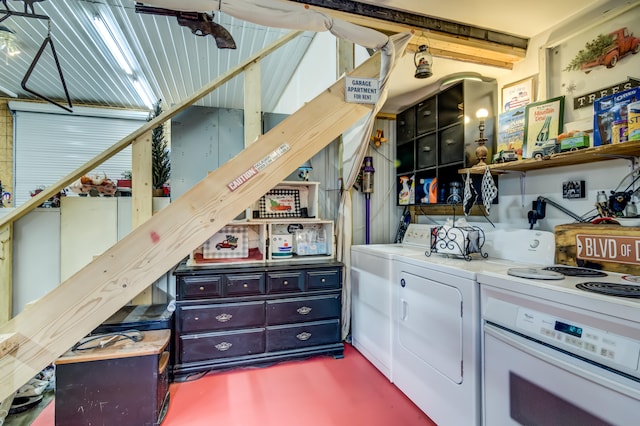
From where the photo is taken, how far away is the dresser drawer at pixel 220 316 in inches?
94.4

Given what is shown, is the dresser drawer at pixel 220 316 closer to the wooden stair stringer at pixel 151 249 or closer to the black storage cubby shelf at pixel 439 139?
the wooden stair stringer at pixel 151 249

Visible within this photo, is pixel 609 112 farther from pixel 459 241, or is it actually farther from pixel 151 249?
pixel 151 249

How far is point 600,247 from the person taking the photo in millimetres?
1533

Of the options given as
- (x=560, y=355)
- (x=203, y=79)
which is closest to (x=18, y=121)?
(x=203, y=79)

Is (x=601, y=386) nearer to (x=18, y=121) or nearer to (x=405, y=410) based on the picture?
(x=405, y=410)

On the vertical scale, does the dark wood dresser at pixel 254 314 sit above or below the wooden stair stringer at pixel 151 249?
below

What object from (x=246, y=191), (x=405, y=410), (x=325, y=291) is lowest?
(x=405, y=410)

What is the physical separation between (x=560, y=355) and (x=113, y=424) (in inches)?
96.1

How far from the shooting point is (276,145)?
Result: 152 centimetres

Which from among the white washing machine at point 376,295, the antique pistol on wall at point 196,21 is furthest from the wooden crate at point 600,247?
the antique pistol on wall at point 196,21

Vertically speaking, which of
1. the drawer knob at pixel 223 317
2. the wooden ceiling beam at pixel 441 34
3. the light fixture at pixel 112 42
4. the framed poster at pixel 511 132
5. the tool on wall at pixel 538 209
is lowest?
the drawer knob at pixel 223 317

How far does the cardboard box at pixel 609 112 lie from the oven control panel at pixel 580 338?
1.04 metres

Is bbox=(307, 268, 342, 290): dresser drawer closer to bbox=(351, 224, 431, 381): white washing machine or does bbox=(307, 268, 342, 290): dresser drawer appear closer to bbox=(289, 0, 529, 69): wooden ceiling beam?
bbox=(351, 224, 431, 381): white washing machine

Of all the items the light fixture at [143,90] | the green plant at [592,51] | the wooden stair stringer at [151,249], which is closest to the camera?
the wooden stair stringer at [151,249]
